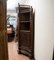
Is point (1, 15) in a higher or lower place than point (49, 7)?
lower

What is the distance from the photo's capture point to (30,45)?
4309mm

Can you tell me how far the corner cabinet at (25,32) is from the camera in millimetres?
4267

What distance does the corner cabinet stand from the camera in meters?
4.27

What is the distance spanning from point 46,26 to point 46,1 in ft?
1.58

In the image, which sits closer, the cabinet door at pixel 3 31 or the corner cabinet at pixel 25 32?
the cabinet door at pixel 3 31

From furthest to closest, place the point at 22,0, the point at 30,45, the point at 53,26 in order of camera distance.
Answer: the point at 22,0, the point at 30,45, the point at 53,26

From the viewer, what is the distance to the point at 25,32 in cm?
452

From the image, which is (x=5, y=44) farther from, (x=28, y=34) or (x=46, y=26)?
(x=28, y=34)

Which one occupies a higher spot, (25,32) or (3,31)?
(3,31)

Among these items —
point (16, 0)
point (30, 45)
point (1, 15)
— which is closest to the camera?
point (1, 15)

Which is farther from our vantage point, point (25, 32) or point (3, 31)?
point (25, 32)

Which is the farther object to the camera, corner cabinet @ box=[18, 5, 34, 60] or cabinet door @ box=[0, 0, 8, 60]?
corner cabinet @ box=[18, 5, 34, 60]

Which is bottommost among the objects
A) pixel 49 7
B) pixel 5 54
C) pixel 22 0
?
pixel 5 54

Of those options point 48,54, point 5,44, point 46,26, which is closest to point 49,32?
point 46,26
